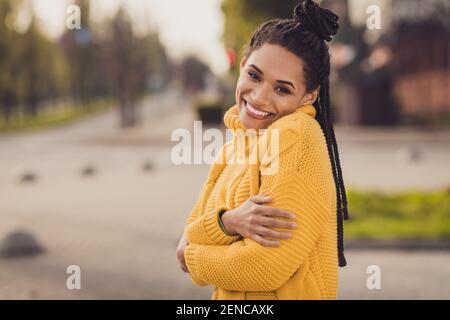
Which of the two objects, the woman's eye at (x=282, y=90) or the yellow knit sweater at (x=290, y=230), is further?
the woman's eye at (x=282, y=90)

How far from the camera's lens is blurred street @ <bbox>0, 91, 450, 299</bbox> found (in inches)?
229

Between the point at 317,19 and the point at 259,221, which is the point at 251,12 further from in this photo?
the point at 259,221

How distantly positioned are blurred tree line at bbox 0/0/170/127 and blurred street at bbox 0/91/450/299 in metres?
12.2

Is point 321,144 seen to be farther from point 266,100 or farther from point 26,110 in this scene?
point 26,110

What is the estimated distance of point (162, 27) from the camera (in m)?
48.9

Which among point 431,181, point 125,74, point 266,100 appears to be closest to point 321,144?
point 266,100

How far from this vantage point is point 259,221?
6.28ft

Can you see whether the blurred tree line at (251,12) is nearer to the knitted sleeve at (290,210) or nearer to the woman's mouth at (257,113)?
the woman's mouth at (257,113)

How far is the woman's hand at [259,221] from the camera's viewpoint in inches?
74.5

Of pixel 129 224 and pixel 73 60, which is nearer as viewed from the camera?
pixel 129 224

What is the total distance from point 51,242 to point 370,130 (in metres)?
21.5

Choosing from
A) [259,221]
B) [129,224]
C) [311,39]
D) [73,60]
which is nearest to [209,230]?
[259,221]

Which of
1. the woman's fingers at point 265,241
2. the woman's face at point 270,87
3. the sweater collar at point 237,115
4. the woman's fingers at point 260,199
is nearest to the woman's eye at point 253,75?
the woman's face at point 270,87

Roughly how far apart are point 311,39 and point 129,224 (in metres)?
7.06
